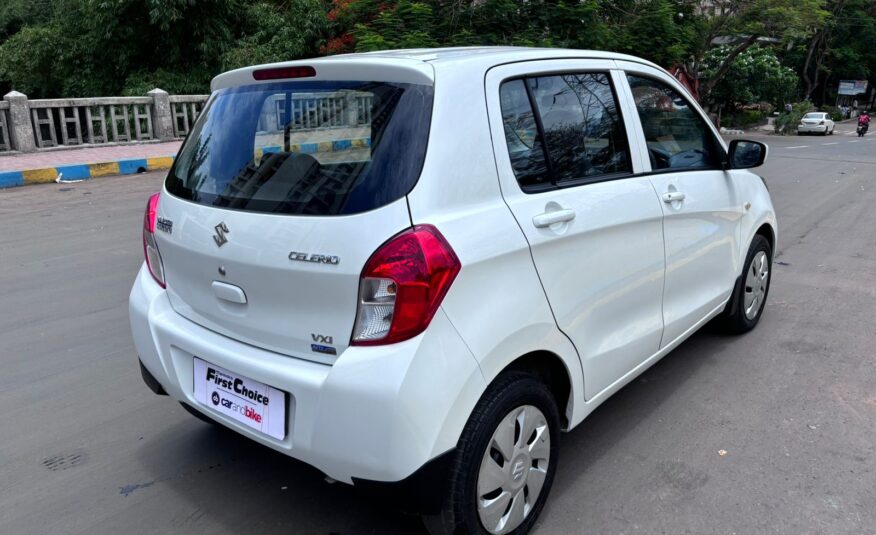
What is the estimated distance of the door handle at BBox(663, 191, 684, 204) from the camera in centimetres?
319

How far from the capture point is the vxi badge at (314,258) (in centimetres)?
208

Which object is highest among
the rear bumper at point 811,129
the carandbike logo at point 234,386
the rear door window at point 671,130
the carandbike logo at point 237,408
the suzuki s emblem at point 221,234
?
the rear door window at point 671,130

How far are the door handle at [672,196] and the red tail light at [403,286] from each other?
1550 mm

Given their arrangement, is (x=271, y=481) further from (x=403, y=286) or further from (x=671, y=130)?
(x=671, y=130)

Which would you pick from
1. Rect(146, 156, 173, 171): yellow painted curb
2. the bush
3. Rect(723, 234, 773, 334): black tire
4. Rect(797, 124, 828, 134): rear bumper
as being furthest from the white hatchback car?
Rect(797, 124, 828, 134): rear bumper

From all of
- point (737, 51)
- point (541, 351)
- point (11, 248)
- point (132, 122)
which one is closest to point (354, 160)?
point (541, 351)

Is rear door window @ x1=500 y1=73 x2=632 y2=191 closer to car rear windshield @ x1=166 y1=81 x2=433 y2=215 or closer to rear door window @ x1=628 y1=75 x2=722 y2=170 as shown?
rear door window @ x1=628 y1=75 x2=722 y2=170

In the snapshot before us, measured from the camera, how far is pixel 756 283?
448 centimetres

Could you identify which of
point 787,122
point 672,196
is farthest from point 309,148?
point 787,122

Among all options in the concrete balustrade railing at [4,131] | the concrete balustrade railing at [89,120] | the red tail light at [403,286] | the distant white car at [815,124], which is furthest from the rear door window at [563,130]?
the distant white car at [815,124]

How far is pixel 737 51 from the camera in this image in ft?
88.9

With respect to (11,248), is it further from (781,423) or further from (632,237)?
(781,423)

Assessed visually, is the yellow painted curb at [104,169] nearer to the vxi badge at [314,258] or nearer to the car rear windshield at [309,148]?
the car rear windshield at [309,148]

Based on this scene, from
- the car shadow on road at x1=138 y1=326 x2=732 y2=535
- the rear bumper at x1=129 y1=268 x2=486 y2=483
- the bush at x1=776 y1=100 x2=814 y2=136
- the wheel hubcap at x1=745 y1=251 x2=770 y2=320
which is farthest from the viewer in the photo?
the bush at x1=776 y1=100 x2=814 y2=136
